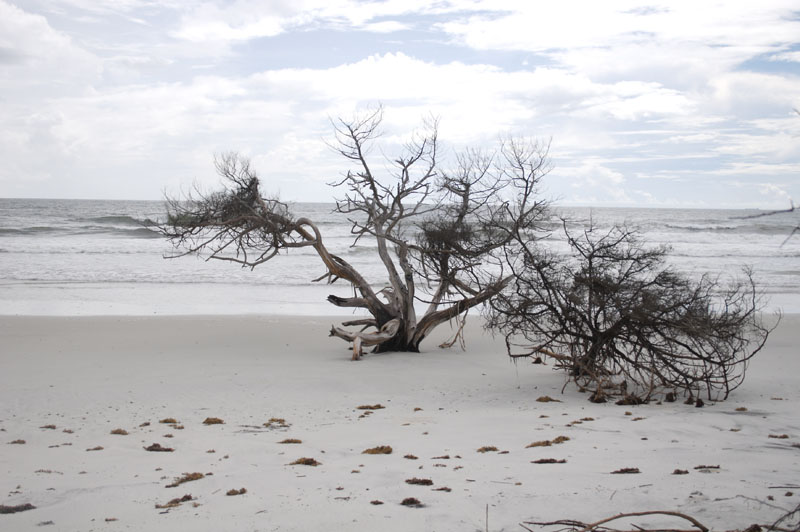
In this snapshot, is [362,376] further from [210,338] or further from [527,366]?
[210,338]

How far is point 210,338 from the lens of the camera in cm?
1348

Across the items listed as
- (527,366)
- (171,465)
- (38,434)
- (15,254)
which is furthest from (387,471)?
(15,254)

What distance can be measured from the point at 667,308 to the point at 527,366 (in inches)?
137

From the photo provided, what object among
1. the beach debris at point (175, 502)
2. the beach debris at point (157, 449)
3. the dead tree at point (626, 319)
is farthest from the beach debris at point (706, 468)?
the beach debris at point (157, 449)

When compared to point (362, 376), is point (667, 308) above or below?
above

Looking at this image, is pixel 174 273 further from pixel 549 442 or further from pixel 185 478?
pixel 549 442

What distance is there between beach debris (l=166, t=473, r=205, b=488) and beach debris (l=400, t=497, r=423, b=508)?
1604mm

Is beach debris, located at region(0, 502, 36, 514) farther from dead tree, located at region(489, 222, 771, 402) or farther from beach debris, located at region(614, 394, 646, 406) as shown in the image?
beach debris, located at region(614, 394, 646, 406)

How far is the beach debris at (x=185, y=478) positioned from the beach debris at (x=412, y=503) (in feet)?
5.26

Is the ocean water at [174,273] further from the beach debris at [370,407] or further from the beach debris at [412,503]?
the beach debris at [412,503]

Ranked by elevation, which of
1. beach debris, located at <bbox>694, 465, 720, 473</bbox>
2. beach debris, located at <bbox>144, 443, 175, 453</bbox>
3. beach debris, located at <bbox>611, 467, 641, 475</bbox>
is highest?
beach debris, located at <bbox>694, 465, 720, 473</bbox>

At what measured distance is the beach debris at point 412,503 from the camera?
4.11 metres

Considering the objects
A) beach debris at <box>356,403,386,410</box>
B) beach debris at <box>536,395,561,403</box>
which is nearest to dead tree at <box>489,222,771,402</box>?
beach debris at <box>536,395,561,403</box>

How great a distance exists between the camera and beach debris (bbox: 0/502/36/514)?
418cm
